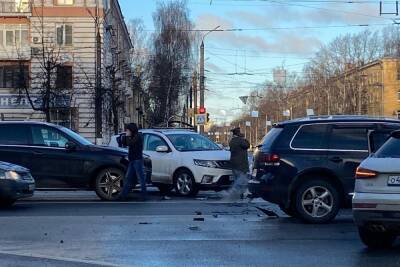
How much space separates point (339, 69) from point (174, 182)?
70.2 m

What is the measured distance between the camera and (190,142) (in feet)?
61.6

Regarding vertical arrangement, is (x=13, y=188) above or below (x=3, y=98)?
below

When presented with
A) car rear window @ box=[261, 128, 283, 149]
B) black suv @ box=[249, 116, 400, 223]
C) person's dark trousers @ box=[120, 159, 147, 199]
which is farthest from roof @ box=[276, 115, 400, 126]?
person's dark trousers @ box=[120, 159, 147, 199]

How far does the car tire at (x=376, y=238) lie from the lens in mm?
9203

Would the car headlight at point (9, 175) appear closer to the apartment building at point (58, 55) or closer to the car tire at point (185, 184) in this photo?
the car tire at point (185, 184)

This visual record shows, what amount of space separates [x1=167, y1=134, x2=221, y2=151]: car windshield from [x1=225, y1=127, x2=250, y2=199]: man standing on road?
73 centimetres

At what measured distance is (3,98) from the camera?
5572cm

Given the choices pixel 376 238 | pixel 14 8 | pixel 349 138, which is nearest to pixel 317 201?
pixel 349 138

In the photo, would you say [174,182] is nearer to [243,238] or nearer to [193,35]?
[243,238]

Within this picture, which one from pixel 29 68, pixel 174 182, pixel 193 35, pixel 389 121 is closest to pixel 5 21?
pixel 29 68

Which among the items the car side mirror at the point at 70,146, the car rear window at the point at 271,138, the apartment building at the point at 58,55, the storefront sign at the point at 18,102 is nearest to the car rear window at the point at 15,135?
the car side mirror at the point at 70,146

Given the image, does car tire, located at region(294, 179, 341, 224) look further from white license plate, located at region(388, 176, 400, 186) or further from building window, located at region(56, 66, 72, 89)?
building window, located at region(56, 66, 72, 89)

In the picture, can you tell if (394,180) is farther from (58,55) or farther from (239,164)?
(58,55)

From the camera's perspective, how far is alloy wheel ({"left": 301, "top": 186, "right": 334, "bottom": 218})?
11.9 metres
